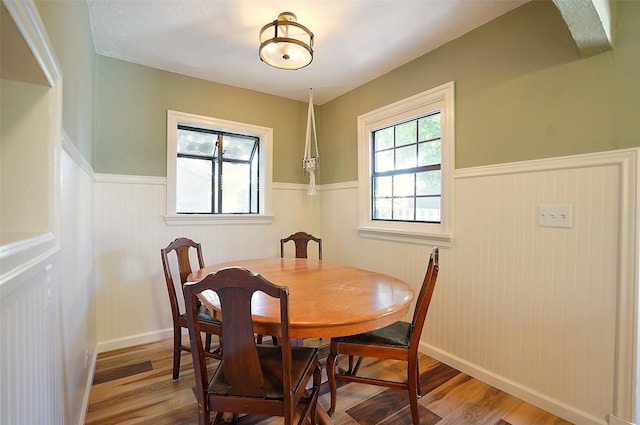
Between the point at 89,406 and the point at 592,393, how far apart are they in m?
2.92

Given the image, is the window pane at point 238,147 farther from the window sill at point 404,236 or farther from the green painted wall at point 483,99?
the window sill at point 404,236

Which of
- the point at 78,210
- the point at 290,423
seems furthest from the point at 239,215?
the point at 290,423

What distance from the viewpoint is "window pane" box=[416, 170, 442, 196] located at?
2.54 metres

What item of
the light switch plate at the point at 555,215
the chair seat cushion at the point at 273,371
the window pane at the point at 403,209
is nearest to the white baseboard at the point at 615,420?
the light switch plate at the point at 555,215

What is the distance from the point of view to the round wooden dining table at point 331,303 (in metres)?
1.21

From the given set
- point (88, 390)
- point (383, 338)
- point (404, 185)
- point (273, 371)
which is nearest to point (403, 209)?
point (404, 185)

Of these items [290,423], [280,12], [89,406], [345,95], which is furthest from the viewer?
[345,95]

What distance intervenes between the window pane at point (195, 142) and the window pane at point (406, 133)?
1949 mm

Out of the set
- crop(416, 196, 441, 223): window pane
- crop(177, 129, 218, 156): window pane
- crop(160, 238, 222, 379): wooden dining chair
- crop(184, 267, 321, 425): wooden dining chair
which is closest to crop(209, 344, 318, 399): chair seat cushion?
crop(184, 267, 321, 425): wooden dining chair

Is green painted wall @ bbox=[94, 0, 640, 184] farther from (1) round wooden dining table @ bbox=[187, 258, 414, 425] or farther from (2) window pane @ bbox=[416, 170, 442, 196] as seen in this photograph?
(1) round wooden dining table @ bbox=[187, 258, 414, 425]

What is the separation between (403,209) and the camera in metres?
2.87

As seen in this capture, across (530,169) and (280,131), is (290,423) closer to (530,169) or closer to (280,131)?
(530,169)

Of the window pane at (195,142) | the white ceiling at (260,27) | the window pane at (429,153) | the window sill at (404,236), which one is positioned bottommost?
the window sill at (404,236)

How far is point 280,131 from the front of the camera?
353 cm
